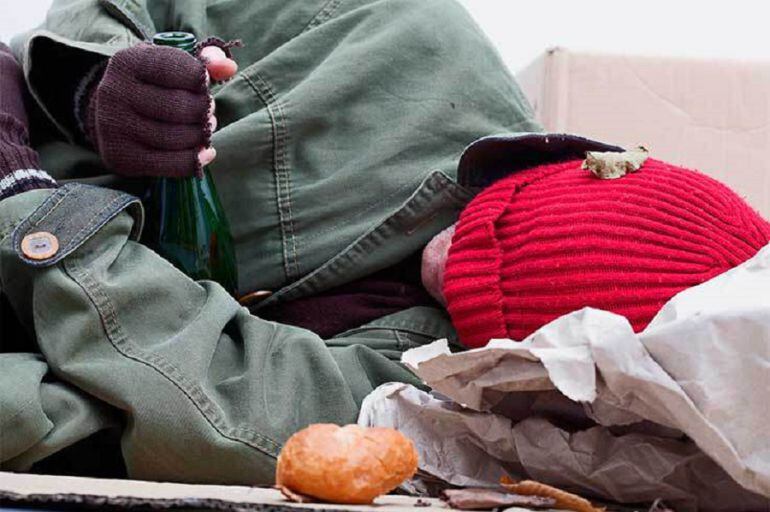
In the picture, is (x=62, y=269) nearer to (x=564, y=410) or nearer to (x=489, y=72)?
(x=564, y=410)

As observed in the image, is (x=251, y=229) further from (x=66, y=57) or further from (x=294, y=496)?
(x=294, y=496)

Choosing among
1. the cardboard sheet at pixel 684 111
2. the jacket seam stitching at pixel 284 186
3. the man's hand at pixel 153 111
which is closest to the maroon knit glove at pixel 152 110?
the man's hand at pixel 153 111

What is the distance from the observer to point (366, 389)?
0.65 metres

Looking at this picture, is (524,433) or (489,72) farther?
(489,72)

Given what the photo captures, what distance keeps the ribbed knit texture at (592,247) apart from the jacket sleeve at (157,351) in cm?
10

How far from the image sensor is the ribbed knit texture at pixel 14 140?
0.64m

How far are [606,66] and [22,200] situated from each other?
768 millimetres

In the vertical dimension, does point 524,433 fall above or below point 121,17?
below

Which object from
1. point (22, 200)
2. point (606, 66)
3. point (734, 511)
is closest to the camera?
point (734, 511)

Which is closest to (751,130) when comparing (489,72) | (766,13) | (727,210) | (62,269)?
(766,13)

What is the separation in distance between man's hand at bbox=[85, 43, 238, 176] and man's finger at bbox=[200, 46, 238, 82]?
36 mm

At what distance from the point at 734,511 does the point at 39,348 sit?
15.6 inches

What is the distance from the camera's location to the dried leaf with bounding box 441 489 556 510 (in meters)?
0.42

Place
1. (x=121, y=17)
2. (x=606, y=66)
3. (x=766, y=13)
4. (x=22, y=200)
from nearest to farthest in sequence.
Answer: (x=22, y=200) < (x=121, y=17) < (x=606, y=66) < (x=766, y=13)
